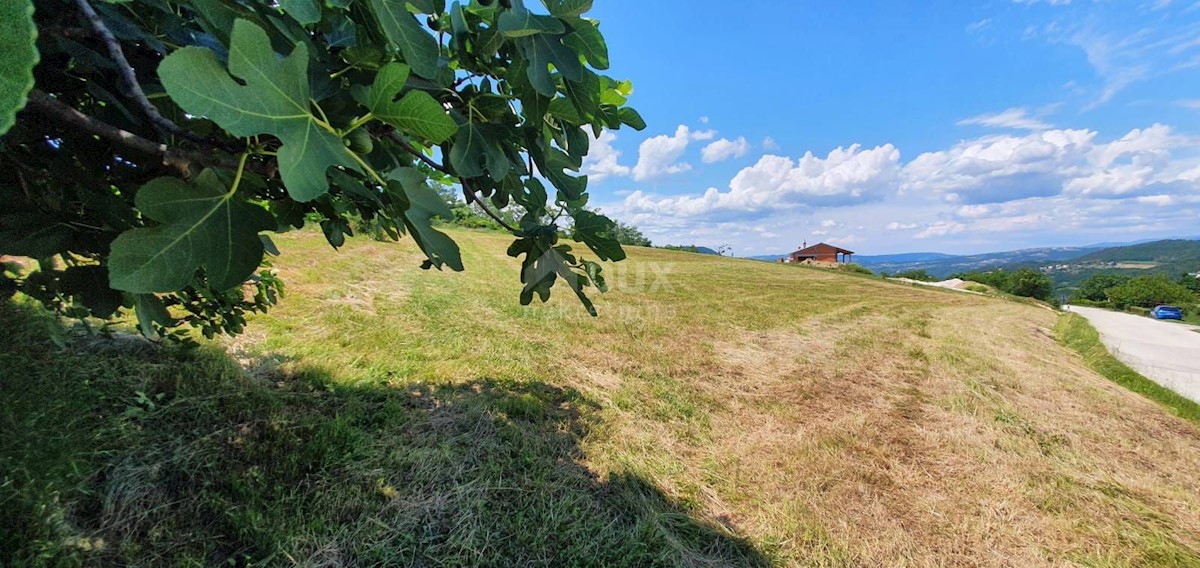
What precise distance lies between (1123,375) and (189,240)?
10451mm

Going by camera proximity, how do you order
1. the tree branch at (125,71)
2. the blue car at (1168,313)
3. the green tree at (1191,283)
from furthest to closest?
the green tree at (1191,283), the blue car at (1168,313), the tree branch at (125,71)

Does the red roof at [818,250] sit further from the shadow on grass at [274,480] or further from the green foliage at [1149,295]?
the shadow on grass at [274,480]

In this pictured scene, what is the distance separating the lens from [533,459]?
2.44m

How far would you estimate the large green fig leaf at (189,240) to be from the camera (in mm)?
619

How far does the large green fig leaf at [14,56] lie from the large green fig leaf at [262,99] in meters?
0.12

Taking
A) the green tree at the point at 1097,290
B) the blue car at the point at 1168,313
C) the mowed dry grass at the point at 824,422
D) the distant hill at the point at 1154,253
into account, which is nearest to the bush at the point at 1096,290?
the green tree at the point at 1097,290

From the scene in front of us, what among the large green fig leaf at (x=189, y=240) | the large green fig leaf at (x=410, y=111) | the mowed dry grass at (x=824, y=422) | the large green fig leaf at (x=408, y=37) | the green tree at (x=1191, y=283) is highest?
the large green fig leaf at (x=408, y=37)

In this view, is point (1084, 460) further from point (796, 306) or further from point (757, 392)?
point (796, 306)

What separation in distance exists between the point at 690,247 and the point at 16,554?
55.4 metres

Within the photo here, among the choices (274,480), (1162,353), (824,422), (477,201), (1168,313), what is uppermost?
(477,201)

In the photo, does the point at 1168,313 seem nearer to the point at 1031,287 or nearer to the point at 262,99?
the point at 1031,287

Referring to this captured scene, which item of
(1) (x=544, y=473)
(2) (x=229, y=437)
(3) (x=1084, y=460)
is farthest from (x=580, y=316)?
(3) (x=1084, y=460)

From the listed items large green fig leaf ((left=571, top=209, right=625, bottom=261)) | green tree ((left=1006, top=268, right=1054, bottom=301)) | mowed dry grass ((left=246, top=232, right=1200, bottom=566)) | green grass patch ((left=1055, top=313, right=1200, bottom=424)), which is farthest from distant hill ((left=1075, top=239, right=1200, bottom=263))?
large green fig leaf ((left=571, top=209, right=625, bottom=261))

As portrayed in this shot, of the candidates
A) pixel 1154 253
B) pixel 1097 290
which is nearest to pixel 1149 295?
pixel 1097 290
